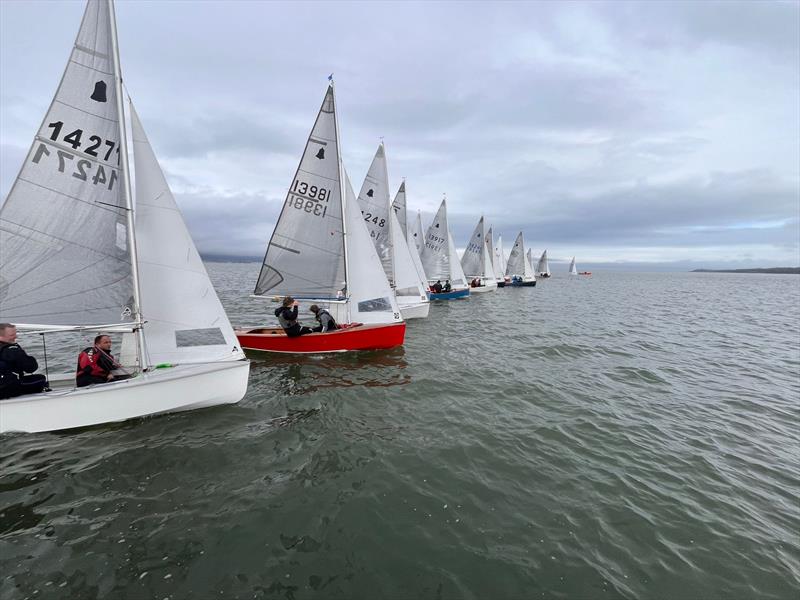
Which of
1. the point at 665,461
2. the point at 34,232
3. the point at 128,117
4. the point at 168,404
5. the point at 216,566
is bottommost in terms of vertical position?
the point at 665,461

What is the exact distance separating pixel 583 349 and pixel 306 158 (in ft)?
46.6

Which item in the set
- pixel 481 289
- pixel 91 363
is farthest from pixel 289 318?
pixel 481 289

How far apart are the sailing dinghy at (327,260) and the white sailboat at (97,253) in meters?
4.93

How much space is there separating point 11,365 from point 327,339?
7.80 m

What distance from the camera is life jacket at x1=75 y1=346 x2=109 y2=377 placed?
7.11 meters

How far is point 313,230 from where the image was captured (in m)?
13.8

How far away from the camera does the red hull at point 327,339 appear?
497 inches

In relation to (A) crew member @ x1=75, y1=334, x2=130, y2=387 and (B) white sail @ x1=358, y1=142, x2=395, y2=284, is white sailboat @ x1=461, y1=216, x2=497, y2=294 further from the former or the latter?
(A) crew member @ x1=75, y1=334, x2=130, y2=387

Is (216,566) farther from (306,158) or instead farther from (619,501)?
(306,158)

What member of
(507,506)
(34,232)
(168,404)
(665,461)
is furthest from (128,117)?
(665,461)

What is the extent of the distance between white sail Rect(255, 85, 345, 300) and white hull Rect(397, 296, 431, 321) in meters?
8.15

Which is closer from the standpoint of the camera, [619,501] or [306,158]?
[619,501]

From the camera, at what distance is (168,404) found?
7.51 meters

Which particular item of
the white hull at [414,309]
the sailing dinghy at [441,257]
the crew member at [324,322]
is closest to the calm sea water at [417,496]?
the crew member at [324,322]
